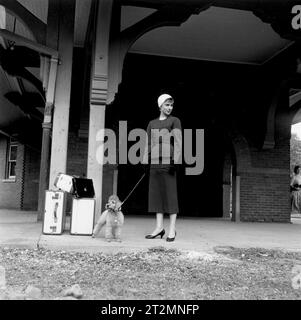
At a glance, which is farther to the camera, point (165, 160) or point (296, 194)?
point (296, 194)

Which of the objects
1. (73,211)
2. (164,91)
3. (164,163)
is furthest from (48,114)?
(164,91)

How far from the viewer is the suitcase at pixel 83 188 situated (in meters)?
5.45

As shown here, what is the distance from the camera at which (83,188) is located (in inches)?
220

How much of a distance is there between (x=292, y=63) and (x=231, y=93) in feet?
6.26

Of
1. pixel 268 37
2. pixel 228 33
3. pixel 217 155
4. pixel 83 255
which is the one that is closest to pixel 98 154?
pixel 83 255

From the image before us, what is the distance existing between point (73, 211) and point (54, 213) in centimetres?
24

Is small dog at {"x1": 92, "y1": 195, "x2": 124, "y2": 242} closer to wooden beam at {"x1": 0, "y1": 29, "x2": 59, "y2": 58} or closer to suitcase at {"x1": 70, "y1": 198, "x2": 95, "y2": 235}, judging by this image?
suitcase at {"x1": 70, "y1": 198, "x2": 95, "y2": 235}

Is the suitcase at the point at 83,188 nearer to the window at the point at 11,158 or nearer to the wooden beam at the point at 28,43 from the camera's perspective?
the wooden beam at the point at 28,43

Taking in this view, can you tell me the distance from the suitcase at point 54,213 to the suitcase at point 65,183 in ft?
0.36

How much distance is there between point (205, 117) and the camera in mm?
11117

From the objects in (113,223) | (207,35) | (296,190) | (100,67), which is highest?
(207,35)

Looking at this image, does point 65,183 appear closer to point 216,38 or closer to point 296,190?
point 216,38

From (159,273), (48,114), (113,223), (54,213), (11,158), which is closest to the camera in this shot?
(159,273)
